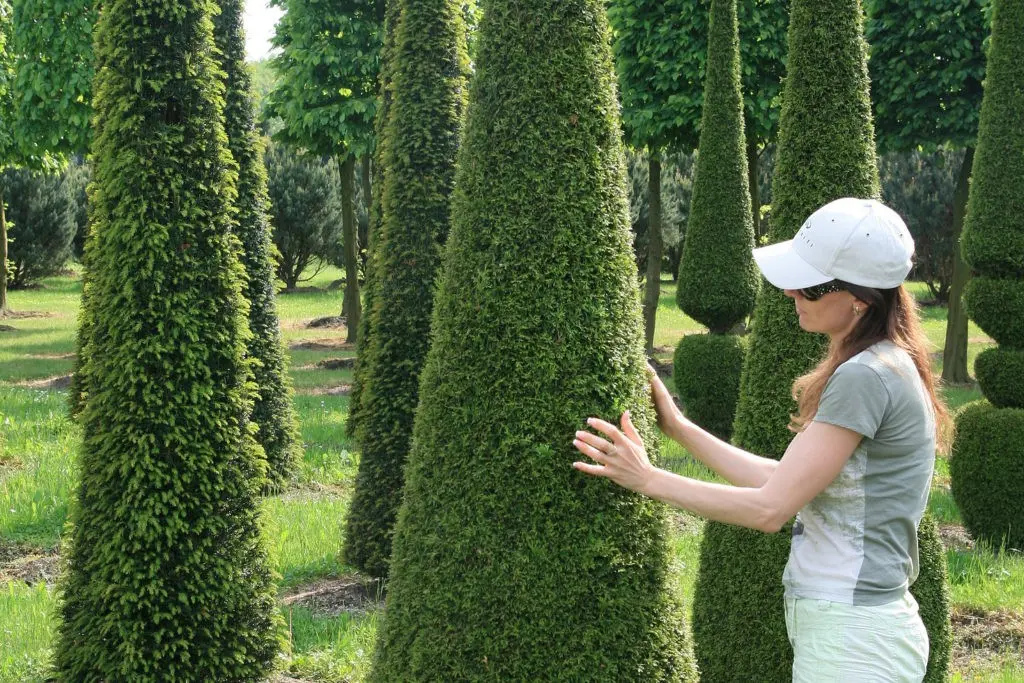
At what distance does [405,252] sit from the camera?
7.23m

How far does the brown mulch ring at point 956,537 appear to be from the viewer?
8383 millimetres

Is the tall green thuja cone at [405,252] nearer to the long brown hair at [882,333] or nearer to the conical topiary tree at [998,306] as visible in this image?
the conical topiary tree at [998,306]

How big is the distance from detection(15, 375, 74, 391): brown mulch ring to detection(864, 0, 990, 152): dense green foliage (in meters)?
13.7

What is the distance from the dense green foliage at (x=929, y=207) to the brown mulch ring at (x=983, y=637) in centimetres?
2306

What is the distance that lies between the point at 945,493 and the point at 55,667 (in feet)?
28.0

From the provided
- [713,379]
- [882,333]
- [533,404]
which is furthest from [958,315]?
[882,333]

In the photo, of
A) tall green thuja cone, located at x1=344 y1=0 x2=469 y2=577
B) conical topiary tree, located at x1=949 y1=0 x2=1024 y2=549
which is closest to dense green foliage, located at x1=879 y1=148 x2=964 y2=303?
conical topiary tree, located at x1=949 y1=0 x2=1024 y2=549

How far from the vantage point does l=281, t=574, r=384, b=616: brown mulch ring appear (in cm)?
698

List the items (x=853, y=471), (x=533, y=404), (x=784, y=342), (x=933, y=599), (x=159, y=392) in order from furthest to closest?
(x=159, y=392), (x=784, y=342), (x=933, y=599), (x=533, y=404), (x=853, y=471)

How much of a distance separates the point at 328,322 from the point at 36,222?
515 inches

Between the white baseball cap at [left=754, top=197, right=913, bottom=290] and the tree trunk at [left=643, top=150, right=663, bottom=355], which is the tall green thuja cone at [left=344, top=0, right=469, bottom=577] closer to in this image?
the white baseball cap at [left=754, top=197, right=913, bottom=290]

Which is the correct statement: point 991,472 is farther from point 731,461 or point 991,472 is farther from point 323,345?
point 323,345

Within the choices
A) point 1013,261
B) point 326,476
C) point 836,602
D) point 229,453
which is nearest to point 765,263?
point 836,602

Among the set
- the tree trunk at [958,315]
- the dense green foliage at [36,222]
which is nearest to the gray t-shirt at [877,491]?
the tree trunk at [958,315]
